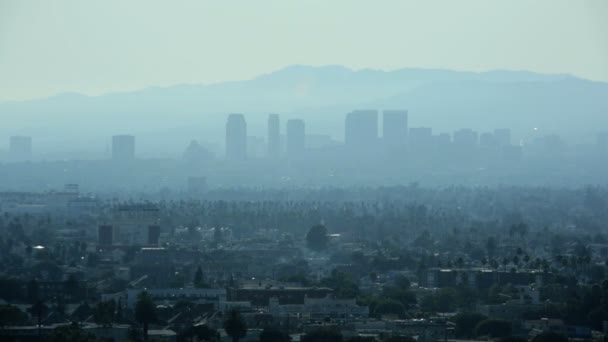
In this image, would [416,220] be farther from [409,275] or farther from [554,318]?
[554,318]

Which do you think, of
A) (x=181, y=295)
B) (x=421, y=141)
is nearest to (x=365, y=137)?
(x=421, y=141)

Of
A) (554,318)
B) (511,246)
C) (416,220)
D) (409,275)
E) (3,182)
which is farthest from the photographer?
(3,182)

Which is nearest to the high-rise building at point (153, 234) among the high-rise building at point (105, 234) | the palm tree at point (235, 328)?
the high-rise building at point (105, 234)

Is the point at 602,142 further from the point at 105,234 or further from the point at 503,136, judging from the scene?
the point at 105,234

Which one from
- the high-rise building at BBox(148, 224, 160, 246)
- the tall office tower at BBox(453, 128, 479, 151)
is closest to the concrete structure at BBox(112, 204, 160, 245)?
the high-rise building at BBox(148, 224, 160, 246)

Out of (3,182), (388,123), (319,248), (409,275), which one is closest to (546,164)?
(388,123)

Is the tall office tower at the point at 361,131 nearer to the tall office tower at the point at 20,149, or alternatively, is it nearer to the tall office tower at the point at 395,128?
the tall office tower at the point at 395,128

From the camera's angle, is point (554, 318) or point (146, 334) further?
point (554, 318)
